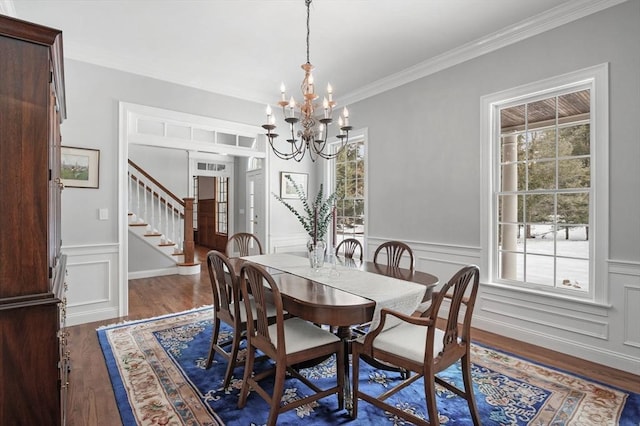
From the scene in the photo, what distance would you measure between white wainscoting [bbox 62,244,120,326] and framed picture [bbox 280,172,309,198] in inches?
98.7

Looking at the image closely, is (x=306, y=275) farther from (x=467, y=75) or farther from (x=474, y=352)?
(x=467, y=75)

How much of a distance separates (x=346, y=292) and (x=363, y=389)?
0.80m

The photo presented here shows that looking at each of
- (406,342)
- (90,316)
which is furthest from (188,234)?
(406,342)

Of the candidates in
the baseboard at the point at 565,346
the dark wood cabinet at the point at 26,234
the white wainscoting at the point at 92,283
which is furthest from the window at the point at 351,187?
the dark wood cabinet at the point at 26,234

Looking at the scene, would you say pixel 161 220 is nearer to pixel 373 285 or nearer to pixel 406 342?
pixel 373 285

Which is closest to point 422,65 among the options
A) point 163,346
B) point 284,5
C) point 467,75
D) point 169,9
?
point 467,75

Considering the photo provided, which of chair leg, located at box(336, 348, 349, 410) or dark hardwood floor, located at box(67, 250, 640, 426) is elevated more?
chair leg, located at box(336, 348, 349, 410)

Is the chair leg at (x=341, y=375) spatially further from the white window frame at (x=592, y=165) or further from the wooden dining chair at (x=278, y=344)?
the white window frame at (x=592, y=165)

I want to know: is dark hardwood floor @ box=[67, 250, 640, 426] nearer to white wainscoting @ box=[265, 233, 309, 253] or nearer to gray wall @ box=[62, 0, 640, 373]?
gray wall @ box=[62, 0, 640, 373]

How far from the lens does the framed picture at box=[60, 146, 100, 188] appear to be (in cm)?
354

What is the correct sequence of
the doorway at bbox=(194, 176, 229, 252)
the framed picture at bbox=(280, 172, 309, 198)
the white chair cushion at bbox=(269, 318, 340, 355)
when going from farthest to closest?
the doorway at bbox=(194, 176, 229, 252) → the framed picture at bbox=(280, 172, 309, 198) → the white chair cushion at bbox=(269, 318, 340, 355)

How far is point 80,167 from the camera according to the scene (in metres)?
3.62

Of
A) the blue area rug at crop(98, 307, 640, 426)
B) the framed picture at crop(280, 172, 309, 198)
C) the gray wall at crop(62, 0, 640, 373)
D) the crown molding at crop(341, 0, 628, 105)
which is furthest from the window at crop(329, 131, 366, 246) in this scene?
the blue area rug at crop(98, 307, 640, 426)

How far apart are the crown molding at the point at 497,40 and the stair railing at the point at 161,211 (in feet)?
14.0
